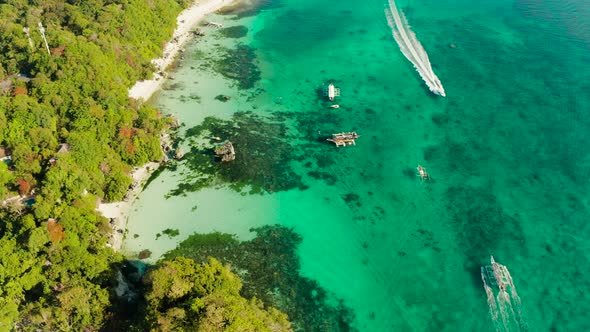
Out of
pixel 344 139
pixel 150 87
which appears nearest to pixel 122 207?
pixel 150 87

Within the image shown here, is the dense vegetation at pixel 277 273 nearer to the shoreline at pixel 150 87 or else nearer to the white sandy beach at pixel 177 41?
the shoreline at pixel 150 87

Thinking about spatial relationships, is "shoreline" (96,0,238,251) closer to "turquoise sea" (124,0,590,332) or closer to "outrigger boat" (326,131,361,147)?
"turquoise sea" (124,0,590,332)

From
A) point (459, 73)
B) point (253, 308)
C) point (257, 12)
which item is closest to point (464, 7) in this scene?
point (459, 73)

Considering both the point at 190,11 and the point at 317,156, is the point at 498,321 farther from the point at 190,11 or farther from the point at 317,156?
the point at 190,11

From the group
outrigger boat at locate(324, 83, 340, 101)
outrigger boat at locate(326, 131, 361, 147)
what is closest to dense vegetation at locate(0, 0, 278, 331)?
outrigger boat at locate(326, 131, 361, 147)

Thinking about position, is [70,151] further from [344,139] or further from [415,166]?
[415,166]

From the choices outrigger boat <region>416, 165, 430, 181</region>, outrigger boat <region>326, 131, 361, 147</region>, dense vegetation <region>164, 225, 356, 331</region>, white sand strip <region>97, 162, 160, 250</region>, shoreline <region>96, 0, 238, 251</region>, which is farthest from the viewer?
outrigger boat <region>326, 131, 361, 147</region>
